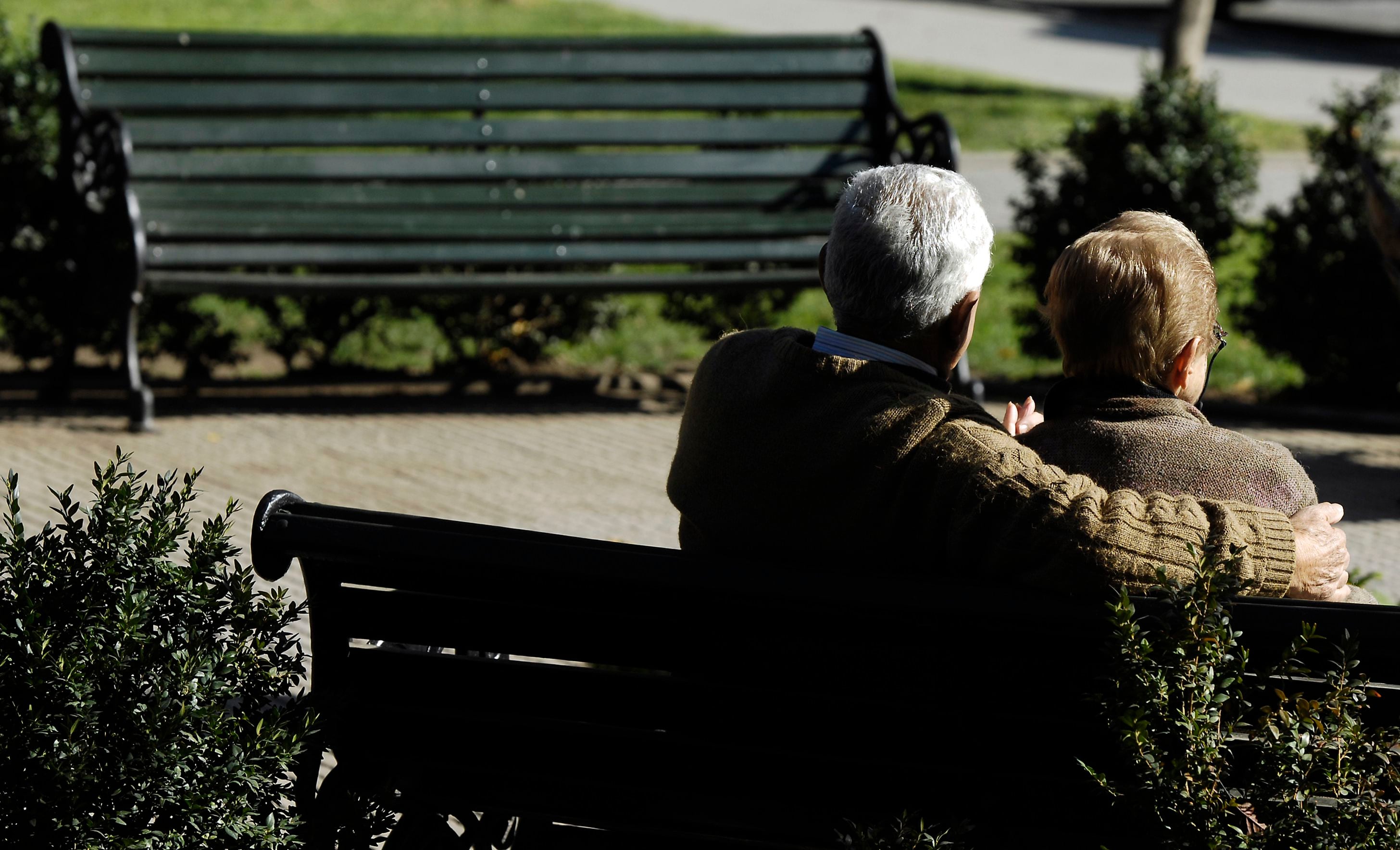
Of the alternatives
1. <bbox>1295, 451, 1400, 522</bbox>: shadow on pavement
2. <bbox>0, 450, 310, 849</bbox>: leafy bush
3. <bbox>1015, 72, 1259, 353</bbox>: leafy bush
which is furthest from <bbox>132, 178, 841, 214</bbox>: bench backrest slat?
<bbox>0, 450, 310, 849</bbox>: leafy bush

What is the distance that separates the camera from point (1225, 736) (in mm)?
2180

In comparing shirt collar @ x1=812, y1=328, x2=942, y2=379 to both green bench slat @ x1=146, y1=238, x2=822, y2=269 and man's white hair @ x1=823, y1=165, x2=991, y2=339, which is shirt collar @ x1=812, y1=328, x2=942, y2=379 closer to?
man's white hair @ x1=823, y1=165, x2=991, y2=339

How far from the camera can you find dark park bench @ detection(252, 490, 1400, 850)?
223 centimetres

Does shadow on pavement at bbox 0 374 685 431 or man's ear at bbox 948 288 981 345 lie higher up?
man's ear at bbox 948 288 981 345

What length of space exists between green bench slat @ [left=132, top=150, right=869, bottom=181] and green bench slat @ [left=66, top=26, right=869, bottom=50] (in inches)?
→ 20.0

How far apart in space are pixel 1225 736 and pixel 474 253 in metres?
5.09

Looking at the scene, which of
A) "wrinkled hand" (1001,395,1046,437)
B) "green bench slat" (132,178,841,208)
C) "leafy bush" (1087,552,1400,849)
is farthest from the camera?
"green bench slat" (132,178,841,208)

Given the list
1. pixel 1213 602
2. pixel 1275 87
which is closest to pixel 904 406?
pixel 1213 602

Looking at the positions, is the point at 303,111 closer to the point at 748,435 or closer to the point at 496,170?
the point at 496,170

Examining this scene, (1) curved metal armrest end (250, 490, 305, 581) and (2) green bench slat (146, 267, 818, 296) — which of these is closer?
(1) curved metal armrest end (250, 490, 305, 581)

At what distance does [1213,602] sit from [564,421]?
5121mm

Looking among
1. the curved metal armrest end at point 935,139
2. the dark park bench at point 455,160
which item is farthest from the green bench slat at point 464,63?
the curved metal armrest end at point 935,139

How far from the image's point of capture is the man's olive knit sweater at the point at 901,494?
88.6 inches

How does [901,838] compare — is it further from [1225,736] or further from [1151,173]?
[1151,173]
